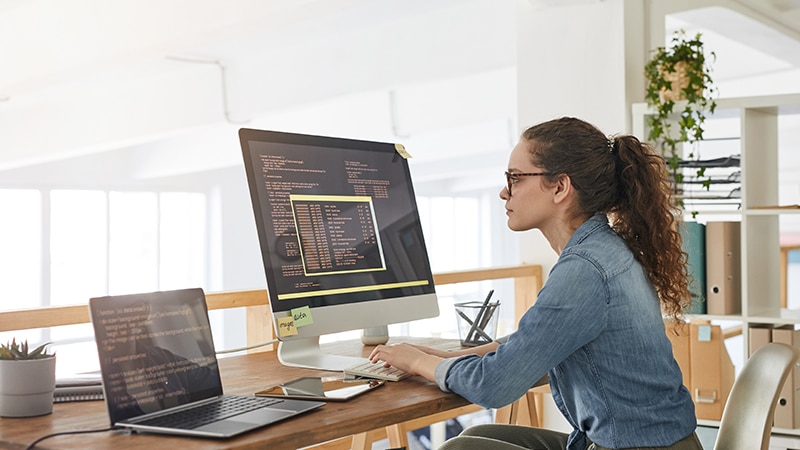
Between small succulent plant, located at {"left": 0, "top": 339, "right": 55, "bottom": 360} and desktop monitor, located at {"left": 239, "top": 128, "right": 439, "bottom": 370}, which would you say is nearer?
small succulent plant, located at {"left": 0, "top": 339, "right": 55, "bottom": 360}

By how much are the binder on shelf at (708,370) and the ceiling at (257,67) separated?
4.58 feet

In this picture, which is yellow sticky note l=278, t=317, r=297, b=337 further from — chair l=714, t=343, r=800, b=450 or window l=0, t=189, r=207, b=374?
window l=0, t=189, r=207, b=374

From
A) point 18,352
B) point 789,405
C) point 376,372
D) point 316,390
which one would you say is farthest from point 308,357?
point 789,405

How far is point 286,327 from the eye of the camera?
5.93ft

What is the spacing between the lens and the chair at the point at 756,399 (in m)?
1.59

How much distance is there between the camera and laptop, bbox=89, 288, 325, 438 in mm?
1350

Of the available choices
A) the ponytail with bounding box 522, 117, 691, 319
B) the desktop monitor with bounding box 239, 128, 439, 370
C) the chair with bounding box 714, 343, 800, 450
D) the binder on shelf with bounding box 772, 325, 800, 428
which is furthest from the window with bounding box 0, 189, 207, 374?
the chair with bounding box 714, 343, 800, 450

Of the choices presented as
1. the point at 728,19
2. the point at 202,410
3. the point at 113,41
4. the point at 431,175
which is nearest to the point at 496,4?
the point at 728,19

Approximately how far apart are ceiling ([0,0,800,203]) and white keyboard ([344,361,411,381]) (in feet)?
6.52

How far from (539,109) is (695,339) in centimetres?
116

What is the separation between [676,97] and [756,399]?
2164 mm

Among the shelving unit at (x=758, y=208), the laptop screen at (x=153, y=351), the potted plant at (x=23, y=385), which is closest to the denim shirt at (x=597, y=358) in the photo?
the laptop screen at (x=153, y=351)

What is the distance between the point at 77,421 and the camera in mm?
1402

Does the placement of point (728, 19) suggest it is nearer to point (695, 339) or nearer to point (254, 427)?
point (695, 339)
